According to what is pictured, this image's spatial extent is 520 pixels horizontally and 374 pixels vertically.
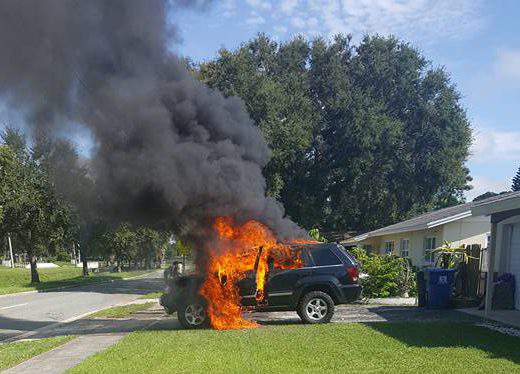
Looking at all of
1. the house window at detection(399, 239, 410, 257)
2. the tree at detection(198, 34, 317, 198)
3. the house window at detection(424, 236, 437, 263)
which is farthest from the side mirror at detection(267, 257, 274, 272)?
the tree at detection(198, 34, 317, 198)

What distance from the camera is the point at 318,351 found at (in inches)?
351

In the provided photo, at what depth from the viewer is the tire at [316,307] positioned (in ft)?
40.8

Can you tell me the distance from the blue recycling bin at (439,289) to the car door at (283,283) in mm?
4772

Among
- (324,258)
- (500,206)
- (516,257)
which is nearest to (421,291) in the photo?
(516,257)

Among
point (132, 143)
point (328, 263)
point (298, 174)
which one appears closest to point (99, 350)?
point (132, 143)

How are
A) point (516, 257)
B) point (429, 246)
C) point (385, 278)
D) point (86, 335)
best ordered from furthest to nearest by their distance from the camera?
point (429, 246)
point (385, 278)
point (516, 257)
point (86, 335)

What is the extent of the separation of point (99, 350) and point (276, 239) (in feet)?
15.0

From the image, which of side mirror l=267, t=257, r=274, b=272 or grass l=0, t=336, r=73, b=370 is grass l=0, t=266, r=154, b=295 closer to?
grass l=0, t=336, r=73, b=370

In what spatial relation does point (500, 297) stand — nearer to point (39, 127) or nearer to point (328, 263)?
point (328, 263)

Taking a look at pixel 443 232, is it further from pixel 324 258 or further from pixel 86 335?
pixel 86 335

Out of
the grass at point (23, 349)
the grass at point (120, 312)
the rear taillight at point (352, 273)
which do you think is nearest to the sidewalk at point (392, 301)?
the rear taillight at point (352, 273)

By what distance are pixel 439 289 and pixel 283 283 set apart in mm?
5417

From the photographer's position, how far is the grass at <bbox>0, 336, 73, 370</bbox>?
9.13 metres

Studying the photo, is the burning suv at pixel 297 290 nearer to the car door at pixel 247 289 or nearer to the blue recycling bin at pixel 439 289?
the car door at pixel 247 289
